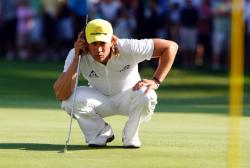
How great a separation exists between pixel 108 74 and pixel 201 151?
4.29ft

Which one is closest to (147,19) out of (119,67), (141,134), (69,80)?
(141,134)

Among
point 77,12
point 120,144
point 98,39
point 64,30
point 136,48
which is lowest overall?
point 64,30

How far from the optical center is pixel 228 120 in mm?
15422

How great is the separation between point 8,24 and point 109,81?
69.1 ft

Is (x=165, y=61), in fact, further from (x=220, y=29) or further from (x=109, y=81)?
(x=220, y=29)

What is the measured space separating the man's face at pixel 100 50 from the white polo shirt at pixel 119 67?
15 centimetres

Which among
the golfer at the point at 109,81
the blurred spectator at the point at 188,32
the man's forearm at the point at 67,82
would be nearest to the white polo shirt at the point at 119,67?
the golfer at the point at 109,81

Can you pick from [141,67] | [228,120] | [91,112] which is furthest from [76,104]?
[141,67]

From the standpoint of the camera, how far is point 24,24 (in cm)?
3175

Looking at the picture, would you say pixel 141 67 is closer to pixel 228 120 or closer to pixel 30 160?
pixel 228 120

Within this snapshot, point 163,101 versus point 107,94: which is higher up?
point 107,94

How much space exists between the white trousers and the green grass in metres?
0.17

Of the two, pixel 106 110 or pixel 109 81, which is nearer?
pixel 109 81

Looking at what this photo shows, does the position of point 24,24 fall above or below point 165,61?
below
